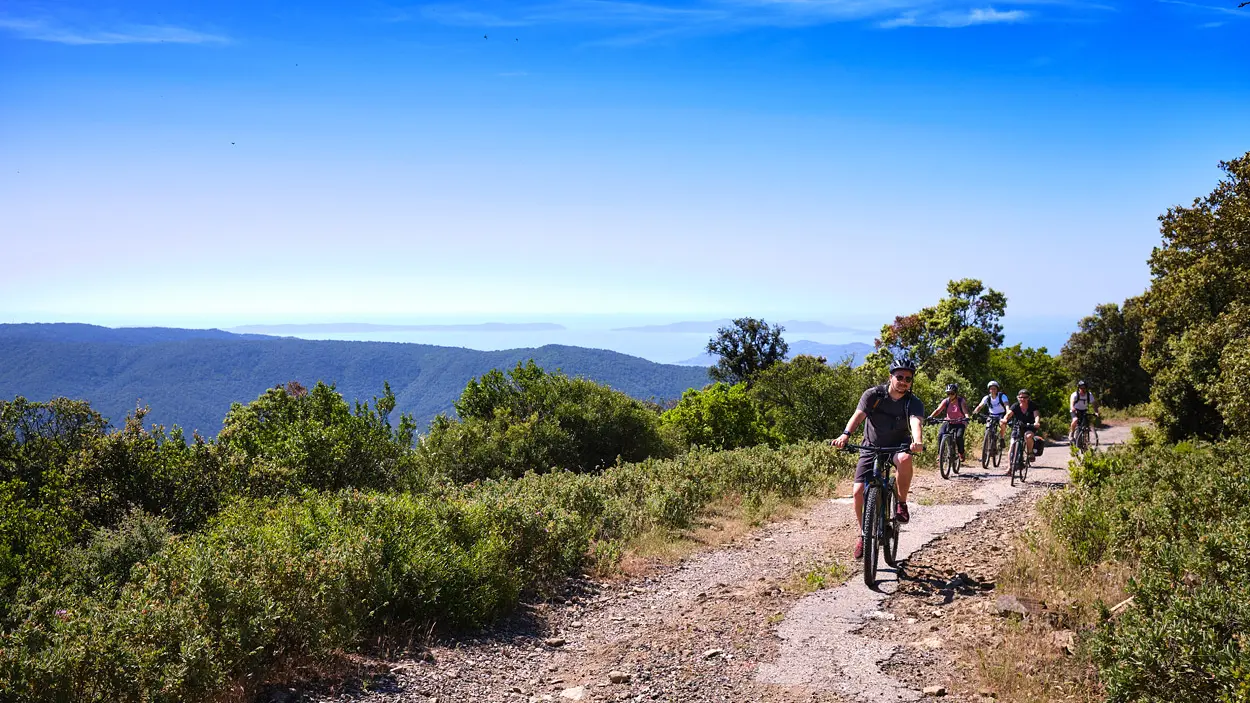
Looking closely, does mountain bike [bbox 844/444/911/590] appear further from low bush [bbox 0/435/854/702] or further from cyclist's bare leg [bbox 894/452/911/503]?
low bush [bbox 0/435/854/702]

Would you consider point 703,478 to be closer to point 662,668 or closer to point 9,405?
point 662,668

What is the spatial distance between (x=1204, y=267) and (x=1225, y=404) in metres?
3.62

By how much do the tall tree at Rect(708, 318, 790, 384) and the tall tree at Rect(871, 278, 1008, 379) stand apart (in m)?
17.9

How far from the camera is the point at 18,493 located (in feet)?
35.8

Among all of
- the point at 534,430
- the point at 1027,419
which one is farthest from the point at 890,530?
the point at 534,430

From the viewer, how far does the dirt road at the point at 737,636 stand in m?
5.61

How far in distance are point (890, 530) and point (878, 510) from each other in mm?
470

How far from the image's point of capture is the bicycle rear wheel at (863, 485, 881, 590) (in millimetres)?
7551

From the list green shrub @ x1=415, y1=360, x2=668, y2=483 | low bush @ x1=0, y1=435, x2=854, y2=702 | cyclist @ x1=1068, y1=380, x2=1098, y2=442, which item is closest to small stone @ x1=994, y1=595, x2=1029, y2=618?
low bush @ x1=0, y1=435, x2=854, y2=702

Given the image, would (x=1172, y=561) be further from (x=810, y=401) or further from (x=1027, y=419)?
(x=810, y=401)

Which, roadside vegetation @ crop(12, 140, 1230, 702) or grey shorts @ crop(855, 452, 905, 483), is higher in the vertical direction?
grey shorts @ crop(855, 452, 905, 483)

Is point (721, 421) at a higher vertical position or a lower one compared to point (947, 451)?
lower

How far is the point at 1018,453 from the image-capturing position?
15102 millimetres

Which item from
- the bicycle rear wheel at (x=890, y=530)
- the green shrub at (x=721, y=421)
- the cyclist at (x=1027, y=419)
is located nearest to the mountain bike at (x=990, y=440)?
the cyclist at (x=1027, y=419)
